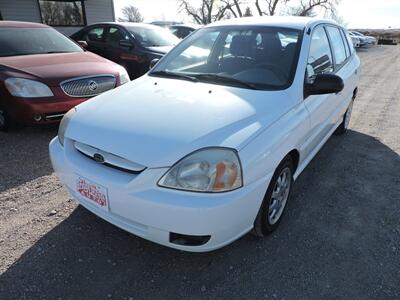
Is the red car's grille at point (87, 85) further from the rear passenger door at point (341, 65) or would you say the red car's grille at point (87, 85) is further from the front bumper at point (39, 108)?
the rear passenger door at point (341, 65)

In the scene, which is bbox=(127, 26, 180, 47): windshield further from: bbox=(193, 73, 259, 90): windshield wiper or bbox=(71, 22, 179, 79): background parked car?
bbox=(193, 73, 259, 90): windshield wiper

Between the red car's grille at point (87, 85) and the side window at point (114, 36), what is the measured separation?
2.94 meters

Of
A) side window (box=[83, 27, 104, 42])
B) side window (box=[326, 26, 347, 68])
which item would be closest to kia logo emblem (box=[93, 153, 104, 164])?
side window (box=[326, 26, 347, 68])

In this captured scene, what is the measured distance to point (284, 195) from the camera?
274 centimetres

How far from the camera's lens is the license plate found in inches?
83.0

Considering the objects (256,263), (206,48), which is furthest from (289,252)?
(206,48)

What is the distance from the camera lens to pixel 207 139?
6.66ft

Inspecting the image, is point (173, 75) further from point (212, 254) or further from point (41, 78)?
point (41, 78)

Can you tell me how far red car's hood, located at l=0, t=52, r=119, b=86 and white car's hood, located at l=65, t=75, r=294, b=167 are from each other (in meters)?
1.98

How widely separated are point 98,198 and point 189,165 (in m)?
0.66

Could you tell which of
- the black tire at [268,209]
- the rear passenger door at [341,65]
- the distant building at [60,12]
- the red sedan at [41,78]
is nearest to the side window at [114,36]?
the red sedan at [41,78]

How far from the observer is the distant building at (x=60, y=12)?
1207 cm

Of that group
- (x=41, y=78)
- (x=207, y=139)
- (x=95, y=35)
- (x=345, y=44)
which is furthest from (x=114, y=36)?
(x=207, y=139)

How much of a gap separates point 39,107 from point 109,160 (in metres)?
2.61
